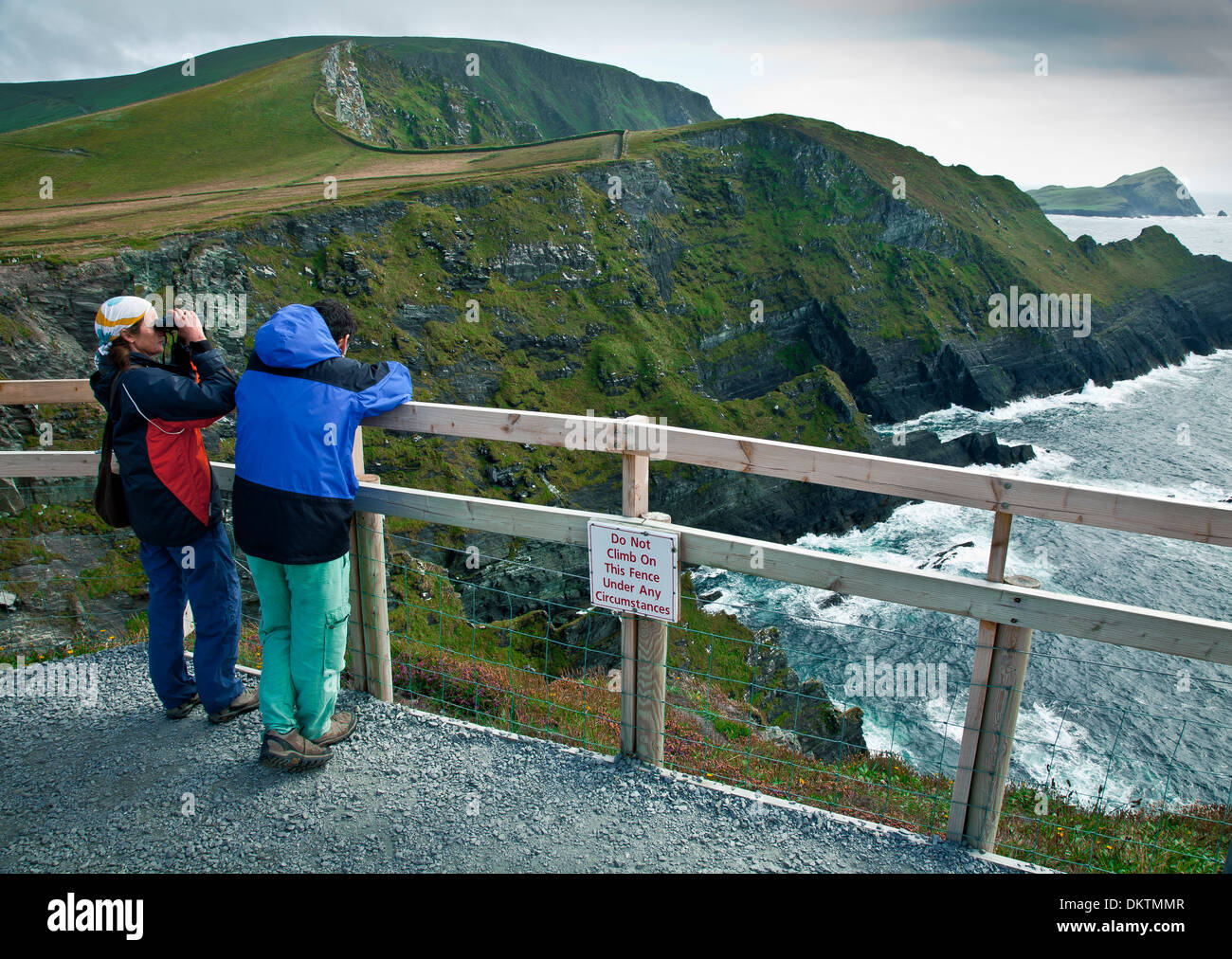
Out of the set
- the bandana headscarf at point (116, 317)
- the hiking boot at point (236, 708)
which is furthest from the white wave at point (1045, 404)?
the bandana headscarf at point (116, 317)

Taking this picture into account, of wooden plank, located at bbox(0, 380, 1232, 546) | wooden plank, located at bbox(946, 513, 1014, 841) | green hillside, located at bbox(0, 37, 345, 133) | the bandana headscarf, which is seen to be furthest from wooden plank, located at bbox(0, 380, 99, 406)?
green hillside, located at bbox(0, 37, 345, 133)

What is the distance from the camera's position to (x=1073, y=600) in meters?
4.01

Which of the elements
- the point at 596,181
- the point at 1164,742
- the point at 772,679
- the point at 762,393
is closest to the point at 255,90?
the point at 596,181

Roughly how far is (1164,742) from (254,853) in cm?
3472

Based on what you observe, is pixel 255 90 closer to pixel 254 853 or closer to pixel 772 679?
pixel 772 679

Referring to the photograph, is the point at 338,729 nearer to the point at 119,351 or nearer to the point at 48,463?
the point at 119,351

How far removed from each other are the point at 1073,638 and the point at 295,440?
16.4 metres

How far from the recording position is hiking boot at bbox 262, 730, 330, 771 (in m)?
4.77

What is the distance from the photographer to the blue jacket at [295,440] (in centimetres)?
436

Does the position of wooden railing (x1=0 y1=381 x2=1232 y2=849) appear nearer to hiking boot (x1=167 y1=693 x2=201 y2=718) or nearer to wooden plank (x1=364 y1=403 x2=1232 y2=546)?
wooden plank (x1=364 y1=403 x2=1232 y2=546)

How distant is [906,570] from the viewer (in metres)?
4.24

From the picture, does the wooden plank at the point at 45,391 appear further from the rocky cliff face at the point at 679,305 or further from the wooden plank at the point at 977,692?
the rocky cliff face at the point at 679,305
